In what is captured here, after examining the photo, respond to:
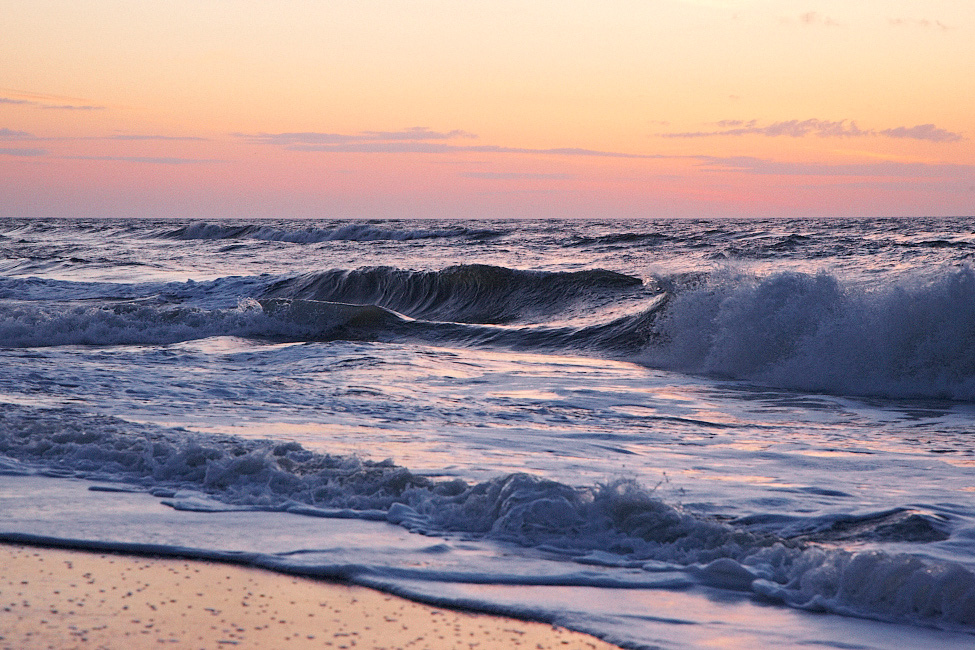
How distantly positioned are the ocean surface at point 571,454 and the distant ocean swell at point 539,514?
0.01 meters

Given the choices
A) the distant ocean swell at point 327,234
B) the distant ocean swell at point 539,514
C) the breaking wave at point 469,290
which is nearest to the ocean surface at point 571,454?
the distant ocean swell at point 539,514

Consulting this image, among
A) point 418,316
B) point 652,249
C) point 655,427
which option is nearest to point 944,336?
point 655,427

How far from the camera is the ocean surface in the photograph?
2725mm

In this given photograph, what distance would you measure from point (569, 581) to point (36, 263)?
24809 mm

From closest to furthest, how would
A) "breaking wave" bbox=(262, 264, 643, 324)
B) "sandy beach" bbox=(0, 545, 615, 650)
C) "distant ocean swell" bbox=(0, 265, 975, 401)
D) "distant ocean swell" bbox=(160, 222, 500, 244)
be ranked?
"sandy beach" bbox=(0, 545, 615, 650)
"distant ocean swell" bbox=(0, 265, 975, 401)
"breaking wave" bbox=(262, 264, 643, 324)
"distant ocean swell" bbox=(160, 222, 500, 244)

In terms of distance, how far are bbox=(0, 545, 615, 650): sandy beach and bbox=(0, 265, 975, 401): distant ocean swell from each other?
5753mm

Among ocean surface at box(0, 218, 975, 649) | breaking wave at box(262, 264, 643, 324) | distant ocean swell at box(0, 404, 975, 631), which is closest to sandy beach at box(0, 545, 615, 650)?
ocean surface at box(0, 218, 975, 649)

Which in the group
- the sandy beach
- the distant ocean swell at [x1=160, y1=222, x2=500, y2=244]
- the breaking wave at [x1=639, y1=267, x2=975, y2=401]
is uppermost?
the distant ocean swell at [x1=160, y1=222, x2=500, y2=244]

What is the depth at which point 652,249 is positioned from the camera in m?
22.5

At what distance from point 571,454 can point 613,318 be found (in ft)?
25.5

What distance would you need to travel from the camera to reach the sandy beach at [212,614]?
228 cm

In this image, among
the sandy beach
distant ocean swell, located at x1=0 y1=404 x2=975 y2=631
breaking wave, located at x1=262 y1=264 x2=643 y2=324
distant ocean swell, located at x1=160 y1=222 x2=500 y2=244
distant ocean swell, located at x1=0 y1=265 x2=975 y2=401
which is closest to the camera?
the sandy beach

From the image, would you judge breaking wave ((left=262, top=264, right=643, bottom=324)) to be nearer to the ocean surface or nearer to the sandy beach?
the ocean surface

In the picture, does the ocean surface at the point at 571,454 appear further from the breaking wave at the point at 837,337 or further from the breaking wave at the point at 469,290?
the breaking wave at the point at 469,290
